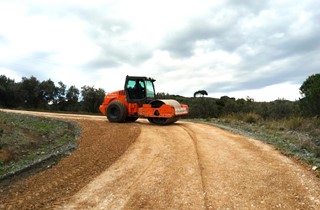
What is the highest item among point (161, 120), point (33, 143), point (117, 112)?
point (117, 112)

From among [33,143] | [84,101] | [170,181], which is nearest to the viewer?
[170,181]

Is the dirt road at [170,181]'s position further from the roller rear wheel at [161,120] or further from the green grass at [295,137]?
the roller rear wheel at [161,120]

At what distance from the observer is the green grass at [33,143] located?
916cm

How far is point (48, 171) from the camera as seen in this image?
8648mm

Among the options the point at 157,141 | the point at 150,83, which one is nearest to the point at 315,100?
the point at 150,83

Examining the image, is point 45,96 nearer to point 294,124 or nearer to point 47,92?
point 47,92

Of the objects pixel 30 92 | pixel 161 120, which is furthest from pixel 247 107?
pixel 30 92

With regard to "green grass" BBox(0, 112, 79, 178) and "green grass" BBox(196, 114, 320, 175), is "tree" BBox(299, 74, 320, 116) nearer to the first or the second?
"green grass" BBox(196, 114, 320, 175)

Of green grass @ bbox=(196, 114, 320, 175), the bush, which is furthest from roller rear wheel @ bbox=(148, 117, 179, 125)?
the bush

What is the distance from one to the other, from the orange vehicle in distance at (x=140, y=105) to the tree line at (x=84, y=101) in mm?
12852

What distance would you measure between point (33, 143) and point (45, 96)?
34317 mm

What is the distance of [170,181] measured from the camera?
759 centimetres

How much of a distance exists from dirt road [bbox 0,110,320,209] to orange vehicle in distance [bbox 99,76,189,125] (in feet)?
22.6

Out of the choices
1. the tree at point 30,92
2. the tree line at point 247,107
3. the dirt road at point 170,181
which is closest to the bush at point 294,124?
the tree line at point 247,107
